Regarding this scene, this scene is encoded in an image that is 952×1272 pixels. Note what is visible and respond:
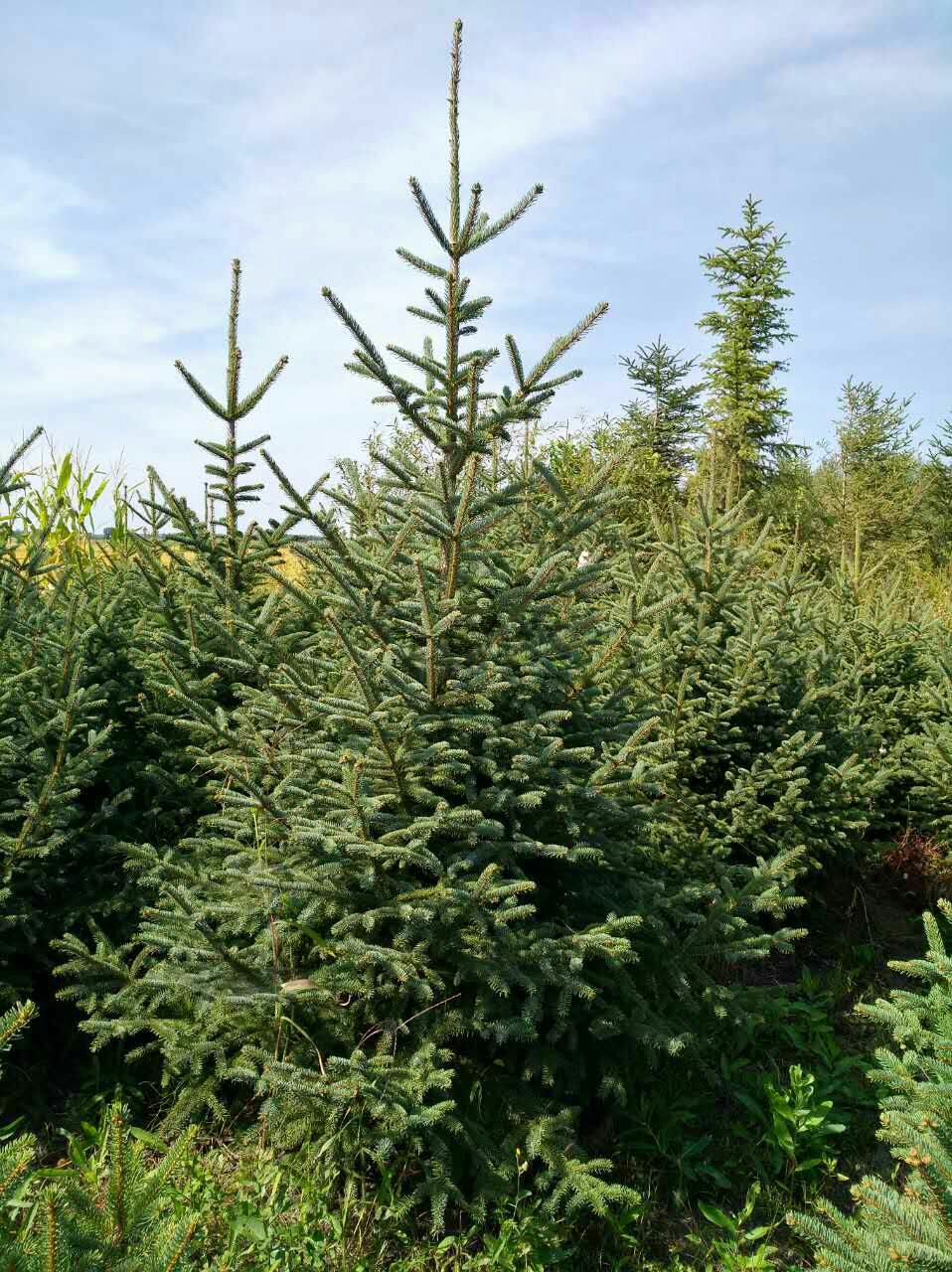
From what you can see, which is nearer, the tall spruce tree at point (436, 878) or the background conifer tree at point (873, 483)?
the tall spruce tree at point (436, 878)

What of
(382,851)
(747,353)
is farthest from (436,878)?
(747,353)

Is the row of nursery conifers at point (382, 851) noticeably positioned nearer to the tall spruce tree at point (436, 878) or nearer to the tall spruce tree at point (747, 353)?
the tall spruce tree at point (436, 878)

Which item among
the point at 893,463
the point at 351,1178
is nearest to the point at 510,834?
the point at 351,1178

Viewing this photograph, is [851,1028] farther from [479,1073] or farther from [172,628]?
[172,628]

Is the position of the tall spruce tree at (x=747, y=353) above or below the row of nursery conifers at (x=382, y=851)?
above

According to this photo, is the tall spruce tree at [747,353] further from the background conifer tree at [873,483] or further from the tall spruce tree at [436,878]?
the tall spruce tree at [436,878]

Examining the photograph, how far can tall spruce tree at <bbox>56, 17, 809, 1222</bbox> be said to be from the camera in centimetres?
277

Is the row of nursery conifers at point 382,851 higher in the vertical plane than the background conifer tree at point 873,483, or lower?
lower

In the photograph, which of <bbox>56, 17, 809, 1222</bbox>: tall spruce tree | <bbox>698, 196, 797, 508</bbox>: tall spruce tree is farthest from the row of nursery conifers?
<bbox>698, 196, 797, 508</bbox>: tall spruce tree

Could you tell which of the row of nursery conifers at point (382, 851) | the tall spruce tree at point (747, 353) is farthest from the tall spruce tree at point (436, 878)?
the tall spruce tree at point (747, 353)

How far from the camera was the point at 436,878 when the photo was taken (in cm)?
306

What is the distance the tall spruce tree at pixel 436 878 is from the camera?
277cm

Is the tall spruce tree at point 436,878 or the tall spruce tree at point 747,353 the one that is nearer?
the tall spruce tree at point 436,878

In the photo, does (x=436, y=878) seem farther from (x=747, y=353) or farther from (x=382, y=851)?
(x=747, y=353)
